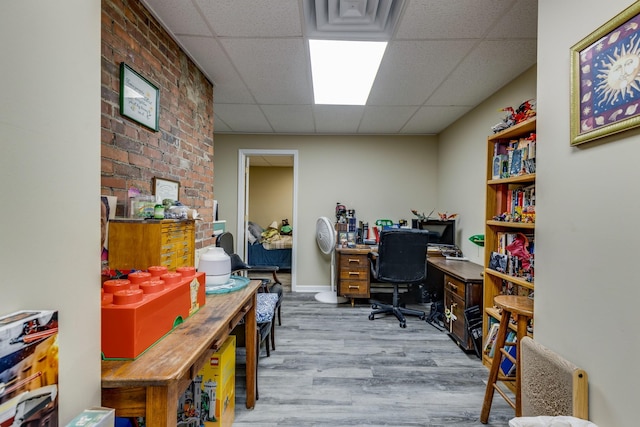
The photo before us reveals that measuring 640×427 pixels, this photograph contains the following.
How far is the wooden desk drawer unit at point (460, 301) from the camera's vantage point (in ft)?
7.92

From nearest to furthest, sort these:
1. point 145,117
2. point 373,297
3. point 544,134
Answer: point 544,134, point 145,117, point 373,297

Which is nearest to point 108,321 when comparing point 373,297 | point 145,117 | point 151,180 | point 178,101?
point 151,180

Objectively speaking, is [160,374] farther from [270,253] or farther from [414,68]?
[270,253]

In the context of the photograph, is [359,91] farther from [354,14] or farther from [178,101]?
[178,101]

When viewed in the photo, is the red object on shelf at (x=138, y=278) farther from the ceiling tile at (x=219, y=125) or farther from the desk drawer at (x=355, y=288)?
the ceiling tile at (x=219, y=125)

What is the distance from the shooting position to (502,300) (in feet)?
5.50

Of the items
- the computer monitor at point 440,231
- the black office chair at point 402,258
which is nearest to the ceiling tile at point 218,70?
the black office chair at point 402,258

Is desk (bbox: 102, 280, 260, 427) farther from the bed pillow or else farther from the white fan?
the bed pillow

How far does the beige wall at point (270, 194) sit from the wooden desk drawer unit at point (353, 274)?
12.6 feet

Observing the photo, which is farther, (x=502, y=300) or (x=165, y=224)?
(x=502, y=300)

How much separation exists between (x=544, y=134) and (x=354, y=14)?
51.3 inches

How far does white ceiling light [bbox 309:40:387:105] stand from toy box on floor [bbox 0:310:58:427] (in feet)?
6.84

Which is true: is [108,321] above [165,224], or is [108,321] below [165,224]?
below

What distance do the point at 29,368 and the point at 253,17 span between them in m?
1.93
